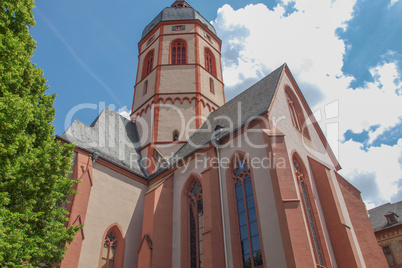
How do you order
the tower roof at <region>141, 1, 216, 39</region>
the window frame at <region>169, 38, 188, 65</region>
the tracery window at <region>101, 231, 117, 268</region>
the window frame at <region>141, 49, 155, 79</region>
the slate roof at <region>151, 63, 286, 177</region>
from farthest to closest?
1. the tower roof at <region>141, 1, 216, 39</region>
2. the window frame at <region>141, 49, 155, 79</region>
3. the window frame at <region>169, 38, 188, 65</region>
4. the slate roof at <region>151, 63, 286, 177</region>
5. the tracery window at <region>101, 231, 117, 268</region>

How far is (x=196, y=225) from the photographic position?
12.6 m

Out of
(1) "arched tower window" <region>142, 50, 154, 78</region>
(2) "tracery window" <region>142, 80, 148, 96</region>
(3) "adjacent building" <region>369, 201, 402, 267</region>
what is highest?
(1) "arched tower window" <region>142, 50, 154, 78</region>

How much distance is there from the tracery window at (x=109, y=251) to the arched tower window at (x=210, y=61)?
45.3 ft

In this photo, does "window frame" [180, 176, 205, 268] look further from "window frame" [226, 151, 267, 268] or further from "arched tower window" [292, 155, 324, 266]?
"arched tower window" [292, 155, 324, 266]

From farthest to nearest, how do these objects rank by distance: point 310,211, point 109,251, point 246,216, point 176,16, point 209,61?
1. point 176,16
2. point 209,61
3. point 109,251
4. point 310,211
5. point 246,216

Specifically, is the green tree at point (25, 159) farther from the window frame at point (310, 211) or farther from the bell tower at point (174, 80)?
the bell tower at point (174, 80)

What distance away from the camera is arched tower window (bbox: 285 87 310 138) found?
14.9 m

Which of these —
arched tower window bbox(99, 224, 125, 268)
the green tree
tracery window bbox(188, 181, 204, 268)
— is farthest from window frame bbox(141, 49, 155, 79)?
the green tree

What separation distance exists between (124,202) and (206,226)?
4.60m

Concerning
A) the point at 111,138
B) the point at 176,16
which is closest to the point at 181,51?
the point at 176,16

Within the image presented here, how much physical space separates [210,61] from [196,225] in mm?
14213

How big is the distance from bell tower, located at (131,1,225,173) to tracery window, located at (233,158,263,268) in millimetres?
5956

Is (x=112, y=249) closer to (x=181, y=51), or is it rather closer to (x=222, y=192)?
(x=222, y=192)

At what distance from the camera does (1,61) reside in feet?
22.1
